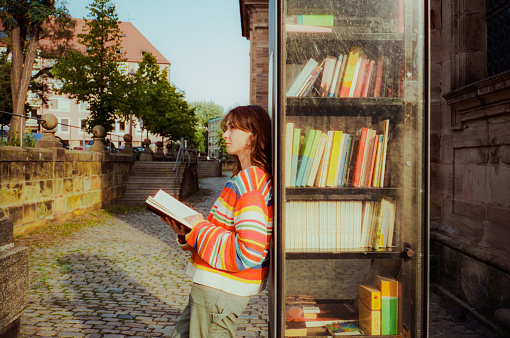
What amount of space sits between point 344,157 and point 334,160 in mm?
56

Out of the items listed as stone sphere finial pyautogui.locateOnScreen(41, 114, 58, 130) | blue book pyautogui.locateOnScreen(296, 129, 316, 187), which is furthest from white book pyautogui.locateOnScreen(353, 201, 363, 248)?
stone sphere finial pyautogui.locateOnScreen(41, 114, 58, 130)

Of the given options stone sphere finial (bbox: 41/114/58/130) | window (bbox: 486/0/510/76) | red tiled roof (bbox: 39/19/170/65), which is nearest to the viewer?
window (bbox: 486/0/510/76)

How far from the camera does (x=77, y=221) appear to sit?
1075 cm

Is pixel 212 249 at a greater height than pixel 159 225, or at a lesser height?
greater

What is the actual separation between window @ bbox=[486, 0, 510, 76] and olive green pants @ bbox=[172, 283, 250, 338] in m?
4.20

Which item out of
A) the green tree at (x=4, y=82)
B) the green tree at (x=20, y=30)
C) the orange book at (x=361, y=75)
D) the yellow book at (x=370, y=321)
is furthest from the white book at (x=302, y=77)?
the green tree at (x=4, y=82)

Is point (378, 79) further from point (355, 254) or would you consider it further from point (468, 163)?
point (468, 163)

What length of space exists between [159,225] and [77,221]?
77.5 inches

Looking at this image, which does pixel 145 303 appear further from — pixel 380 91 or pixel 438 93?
pixel 438 93

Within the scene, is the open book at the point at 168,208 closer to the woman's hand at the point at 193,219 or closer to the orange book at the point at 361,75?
the woman's hand at the point at 193,219

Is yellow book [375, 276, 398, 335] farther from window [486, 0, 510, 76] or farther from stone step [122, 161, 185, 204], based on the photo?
stone step [122, 161, 185, 204]

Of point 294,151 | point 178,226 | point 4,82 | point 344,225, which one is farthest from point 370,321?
point 4,82

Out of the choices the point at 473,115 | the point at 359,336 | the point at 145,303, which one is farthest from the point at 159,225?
the point at 359,336

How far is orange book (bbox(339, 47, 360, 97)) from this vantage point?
229cm
